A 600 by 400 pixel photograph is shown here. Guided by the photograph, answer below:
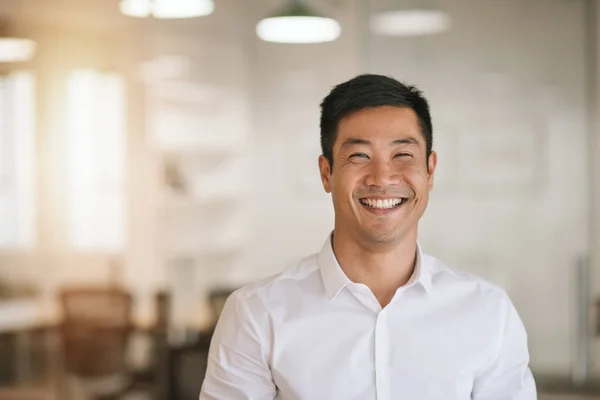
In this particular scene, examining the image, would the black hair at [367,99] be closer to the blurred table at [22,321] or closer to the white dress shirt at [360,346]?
the white dress shirt at [360,346]

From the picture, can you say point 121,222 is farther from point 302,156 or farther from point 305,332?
point 305,332

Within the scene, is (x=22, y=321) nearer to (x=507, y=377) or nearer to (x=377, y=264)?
(x=377, y=264)

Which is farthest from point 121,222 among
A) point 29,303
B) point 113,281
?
point 29,303

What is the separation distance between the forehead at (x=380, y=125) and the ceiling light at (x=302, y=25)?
209 cm

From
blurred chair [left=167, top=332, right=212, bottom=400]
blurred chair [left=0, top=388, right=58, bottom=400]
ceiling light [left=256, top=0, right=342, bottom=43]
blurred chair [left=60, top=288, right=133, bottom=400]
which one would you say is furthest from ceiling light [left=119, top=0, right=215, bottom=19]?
blurred chair [left=0, top=388, right=58, bottom=400]

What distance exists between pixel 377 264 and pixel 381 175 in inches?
7.2

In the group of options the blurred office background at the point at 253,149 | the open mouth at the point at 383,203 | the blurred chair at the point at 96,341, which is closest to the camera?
the open mouth at the point at 383,203

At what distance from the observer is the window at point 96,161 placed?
3.84 metres

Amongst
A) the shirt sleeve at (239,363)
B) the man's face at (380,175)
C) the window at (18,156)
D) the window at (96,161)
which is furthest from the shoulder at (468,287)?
the window at (18,156)

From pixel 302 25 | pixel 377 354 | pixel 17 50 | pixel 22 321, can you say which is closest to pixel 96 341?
pixel 22 321

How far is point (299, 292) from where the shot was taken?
182cm

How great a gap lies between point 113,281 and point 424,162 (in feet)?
7.72

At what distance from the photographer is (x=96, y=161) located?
3850 millimetres

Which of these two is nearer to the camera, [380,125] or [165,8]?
[380,125]
